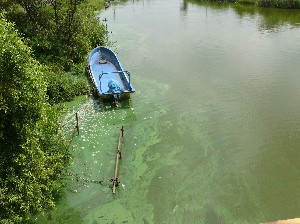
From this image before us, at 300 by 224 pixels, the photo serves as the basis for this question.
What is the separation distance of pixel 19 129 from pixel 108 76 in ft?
39.0

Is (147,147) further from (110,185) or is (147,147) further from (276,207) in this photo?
(276,207)

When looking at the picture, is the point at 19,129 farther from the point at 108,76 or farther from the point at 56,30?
the point at 56,30

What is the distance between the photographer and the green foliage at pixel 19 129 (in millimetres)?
9336

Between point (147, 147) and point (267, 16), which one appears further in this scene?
point (267, 16)

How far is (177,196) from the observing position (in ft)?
43.5

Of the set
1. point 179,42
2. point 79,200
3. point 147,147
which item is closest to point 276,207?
point 147,147

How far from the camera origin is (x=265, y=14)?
40.3 metres

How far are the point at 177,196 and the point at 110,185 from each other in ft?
8.65

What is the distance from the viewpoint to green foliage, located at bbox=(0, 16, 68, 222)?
9336mm

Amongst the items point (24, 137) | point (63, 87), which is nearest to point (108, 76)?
point (63, 87)

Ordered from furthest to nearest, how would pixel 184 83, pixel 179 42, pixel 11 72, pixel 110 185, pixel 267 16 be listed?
pixel 267 16 → pixel 179 42 → pixel 184 83 → pixel 110 185 → pixel 11 72

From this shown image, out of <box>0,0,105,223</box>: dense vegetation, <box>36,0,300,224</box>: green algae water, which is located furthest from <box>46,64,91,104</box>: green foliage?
<box>0,0,105,223</box>: dense vegetation

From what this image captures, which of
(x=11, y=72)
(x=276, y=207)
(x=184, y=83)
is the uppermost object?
(x=11, y=72)

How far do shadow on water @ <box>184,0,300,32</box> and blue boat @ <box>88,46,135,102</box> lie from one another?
57.0ft
